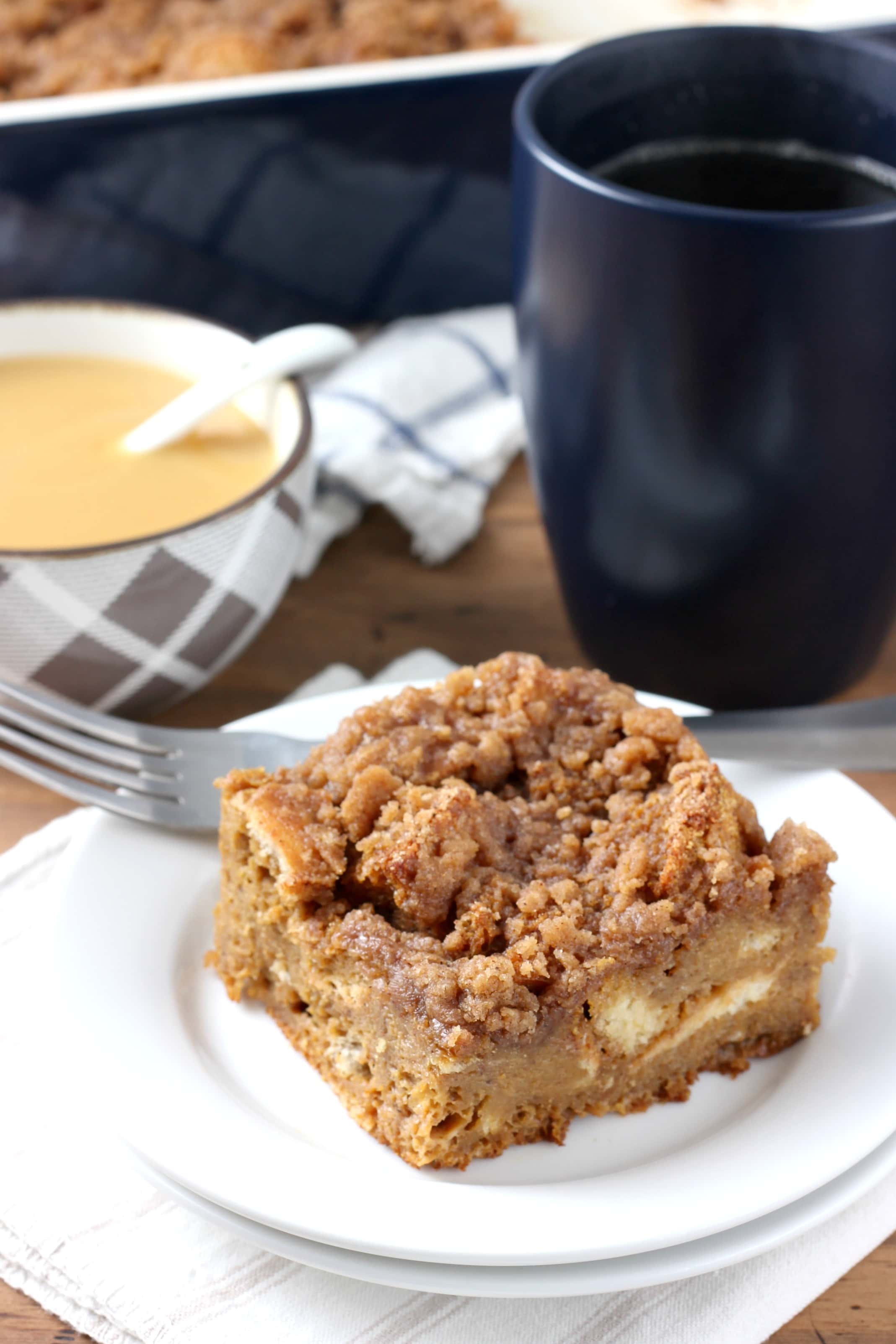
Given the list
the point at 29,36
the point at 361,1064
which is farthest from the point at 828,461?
the point at 29,36

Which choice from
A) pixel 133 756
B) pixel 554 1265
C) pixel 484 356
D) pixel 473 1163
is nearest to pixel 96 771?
pixel 133 756

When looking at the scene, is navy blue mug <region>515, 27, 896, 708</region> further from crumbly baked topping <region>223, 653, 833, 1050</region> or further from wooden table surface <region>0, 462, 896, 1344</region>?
crumbly baked topping <region>223, 653, 833, 1050</region>

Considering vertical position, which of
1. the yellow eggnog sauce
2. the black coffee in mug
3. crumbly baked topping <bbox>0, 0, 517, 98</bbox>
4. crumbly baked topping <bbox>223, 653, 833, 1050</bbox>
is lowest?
the yellow eggnog sauce

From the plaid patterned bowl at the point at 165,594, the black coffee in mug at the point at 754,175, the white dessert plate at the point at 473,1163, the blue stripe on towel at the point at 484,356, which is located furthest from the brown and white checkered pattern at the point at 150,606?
the blue stripe on towel at the point at 484,356

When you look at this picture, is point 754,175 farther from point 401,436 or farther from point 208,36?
point 208,36

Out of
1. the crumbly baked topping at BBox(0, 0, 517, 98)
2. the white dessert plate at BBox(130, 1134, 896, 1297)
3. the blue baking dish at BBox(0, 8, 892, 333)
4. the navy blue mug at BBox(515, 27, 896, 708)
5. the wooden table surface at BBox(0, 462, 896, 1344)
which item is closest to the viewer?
the white dessert plate at BBox(130, 1134, 896, 1297)

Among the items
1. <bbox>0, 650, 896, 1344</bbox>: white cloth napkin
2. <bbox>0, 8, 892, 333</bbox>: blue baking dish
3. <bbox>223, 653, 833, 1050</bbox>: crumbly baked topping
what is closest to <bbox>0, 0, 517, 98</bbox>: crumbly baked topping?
<bbox>0, 8, 892, 333</bbox>: blue baking dish
